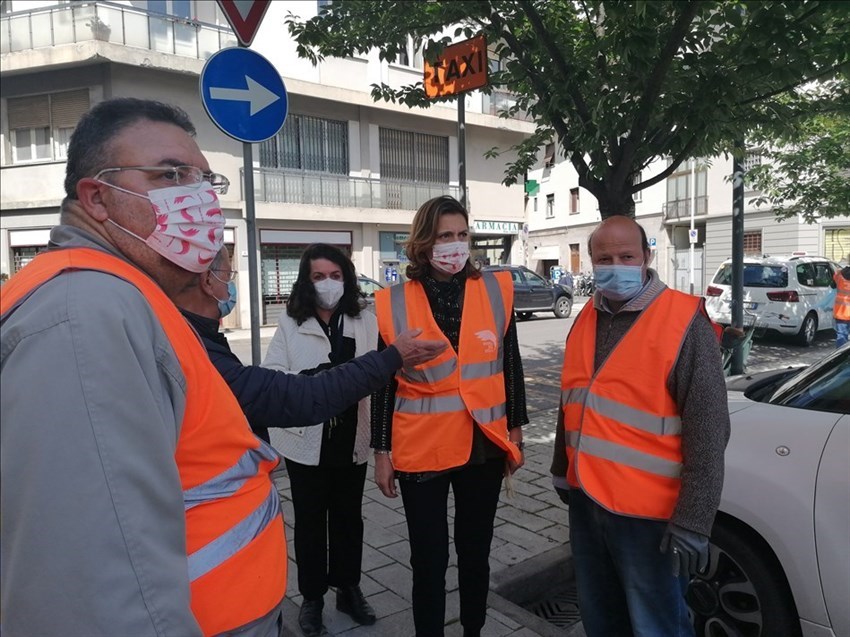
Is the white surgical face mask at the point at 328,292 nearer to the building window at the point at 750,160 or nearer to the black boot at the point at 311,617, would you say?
the black boot at the point at 311,617

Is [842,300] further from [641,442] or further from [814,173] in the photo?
[641,442]

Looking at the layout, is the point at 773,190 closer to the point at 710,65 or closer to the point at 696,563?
the point at 710,65

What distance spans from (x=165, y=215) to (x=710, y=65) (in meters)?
2.67

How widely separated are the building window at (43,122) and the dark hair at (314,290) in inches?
694

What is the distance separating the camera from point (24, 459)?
955mm

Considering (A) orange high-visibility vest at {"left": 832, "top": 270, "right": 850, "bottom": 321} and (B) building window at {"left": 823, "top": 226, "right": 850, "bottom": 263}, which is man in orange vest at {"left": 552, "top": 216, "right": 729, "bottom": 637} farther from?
(B) building window at {"left": 823, "top": 226, "right": 850, "bottom": 263}

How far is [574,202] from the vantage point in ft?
132

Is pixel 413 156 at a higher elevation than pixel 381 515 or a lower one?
higher

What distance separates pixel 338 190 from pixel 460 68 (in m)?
16.6

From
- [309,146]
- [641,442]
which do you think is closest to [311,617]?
[641,442]

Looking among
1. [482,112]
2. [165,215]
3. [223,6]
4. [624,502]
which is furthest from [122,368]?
[482,112]

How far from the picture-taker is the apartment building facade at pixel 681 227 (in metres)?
26.6

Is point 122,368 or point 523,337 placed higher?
point 122,368

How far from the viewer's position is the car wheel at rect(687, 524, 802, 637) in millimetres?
2490
